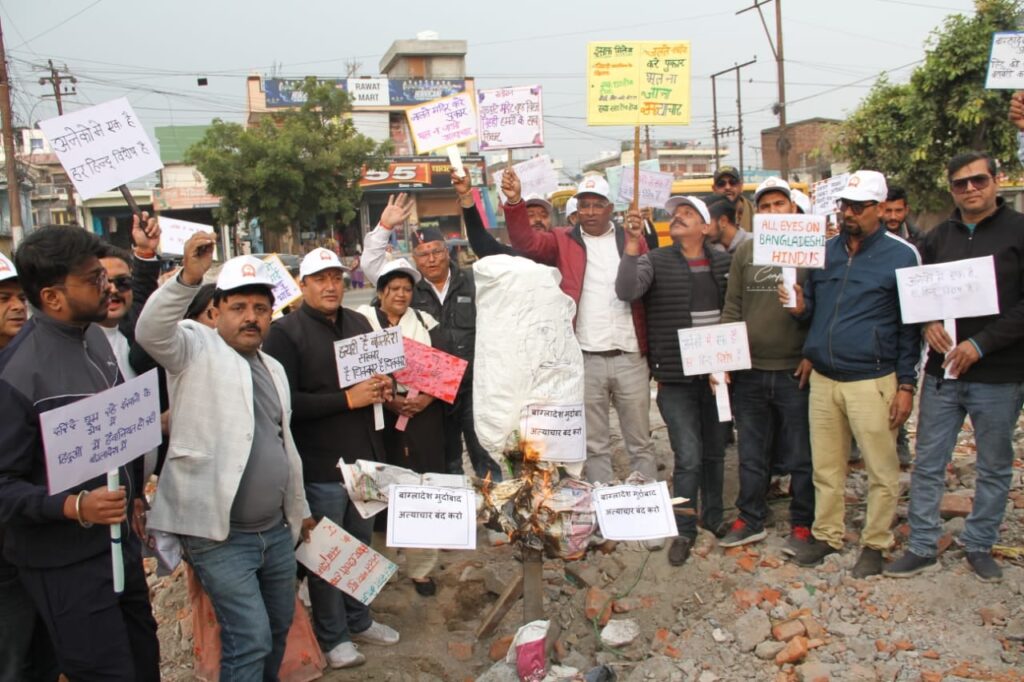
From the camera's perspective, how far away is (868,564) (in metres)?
4.35

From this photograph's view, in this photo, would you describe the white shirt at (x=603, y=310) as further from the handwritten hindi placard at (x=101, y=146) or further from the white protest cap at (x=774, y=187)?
the handwritten hindi placard at (x=101, y=146)

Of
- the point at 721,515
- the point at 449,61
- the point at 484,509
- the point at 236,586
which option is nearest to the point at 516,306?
the point at 484,509

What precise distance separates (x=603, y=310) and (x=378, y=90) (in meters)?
42.7

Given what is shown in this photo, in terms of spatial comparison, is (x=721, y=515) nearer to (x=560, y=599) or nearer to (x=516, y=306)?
(x=560, y=599)

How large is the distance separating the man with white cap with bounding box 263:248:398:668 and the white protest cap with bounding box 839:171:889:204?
8.78 feet

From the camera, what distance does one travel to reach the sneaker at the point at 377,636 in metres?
4.36

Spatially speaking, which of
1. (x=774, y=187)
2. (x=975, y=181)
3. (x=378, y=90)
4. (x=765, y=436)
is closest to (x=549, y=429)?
(x=765, y=436)

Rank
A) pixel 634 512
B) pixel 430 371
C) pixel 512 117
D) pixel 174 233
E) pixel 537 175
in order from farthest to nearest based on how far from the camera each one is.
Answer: pixel 537 175 → pixel 512 117 → pixel 430 371 → pixel 174 233 → pixel 634 512

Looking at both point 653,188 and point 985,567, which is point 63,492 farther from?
point 653,188

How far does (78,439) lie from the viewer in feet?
8.45

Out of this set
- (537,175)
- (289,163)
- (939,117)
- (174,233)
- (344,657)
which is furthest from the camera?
(289,163)

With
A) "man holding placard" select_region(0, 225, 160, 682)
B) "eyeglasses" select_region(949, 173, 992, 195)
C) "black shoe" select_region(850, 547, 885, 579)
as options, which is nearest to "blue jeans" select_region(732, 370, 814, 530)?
"black shoe" select_region(850, 547, 885, 579)

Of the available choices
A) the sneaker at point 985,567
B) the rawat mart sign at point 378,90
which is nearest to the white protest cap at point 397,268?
the sneaker at point 985,567

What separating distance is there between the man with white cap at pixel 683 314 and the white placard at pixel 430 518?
1749 millimetres
